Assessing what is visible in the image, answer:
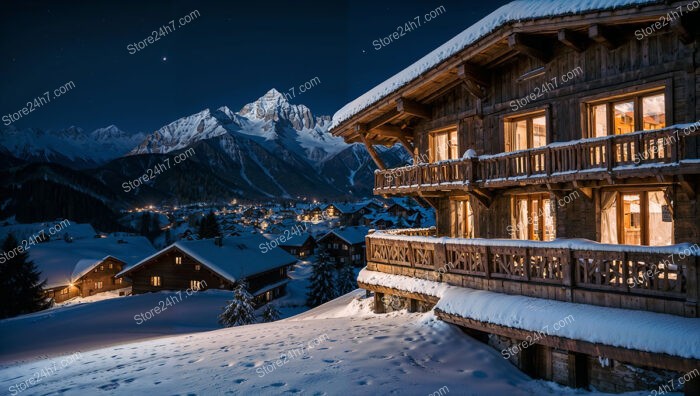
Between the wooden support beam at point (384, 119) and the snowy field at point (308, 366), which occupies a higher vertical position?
the wooden support beam at point (384, 119)

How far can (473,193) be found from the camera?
14.6 meters

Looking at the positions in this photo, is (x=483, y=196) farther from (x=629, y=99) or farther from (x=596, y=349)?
(x=596, y=349)

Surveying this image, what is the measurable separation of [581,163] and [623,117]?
2.50m

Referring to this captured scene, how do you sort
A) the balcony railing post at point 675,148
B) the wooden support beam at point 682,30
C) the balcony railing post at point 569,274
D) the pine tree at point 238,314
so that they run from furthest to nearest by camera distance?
the pine tree at point 238,314, the wooden support beam at point 682,30, the balcony railing post at point 675,148, the balcony railing post at point 569,274

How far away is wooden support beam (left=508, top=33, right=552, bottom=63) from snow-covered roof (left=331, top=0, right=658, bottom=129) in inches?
A: 24.5

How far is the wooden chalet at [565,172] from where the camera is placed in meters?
7.68

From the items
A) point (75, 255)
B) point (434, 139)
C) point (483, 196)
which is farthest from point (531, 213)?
point (75, 255)

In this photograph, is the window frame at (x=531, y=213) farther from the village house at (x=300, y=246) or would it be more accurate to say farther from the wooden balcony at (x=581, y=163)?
the village house at (x=300, y=246)

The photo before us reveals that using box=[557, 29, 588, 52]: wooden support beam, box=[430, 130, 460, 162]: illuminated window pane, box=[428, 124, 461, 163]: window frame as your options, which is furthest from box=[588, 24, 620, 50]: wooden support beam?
box=[430, 130, 460, 162]: illuminated window pane

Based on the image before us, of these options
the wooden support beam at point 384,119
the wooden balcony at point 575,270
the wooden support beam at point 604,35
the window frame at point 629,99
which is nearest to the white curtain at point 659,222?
the wooden balcony at point 575,270

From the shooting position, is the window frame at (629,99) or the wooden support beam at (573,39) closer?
the window frame at (629,99)

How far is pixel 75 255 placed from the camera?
6159cm

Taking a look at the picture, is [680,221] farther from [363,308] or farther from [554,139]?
[363,308]

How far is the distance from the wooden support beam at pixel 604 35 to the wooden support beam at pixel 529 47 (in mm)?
1650
